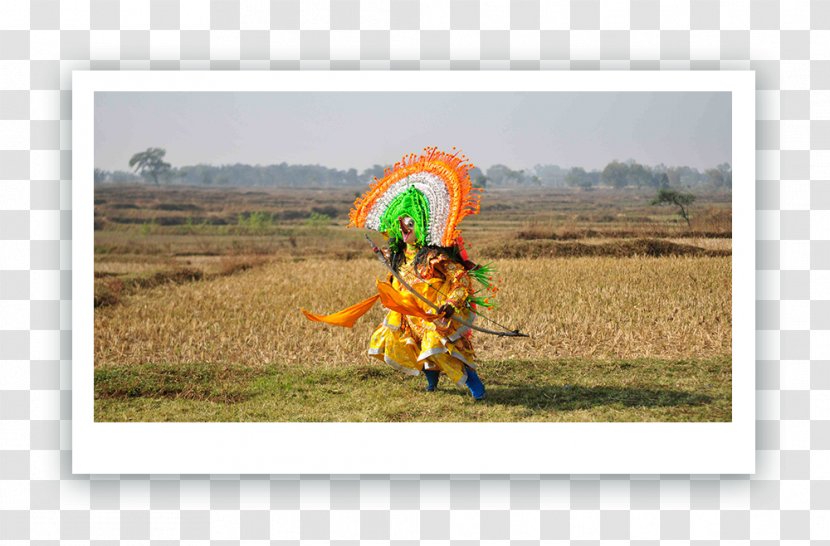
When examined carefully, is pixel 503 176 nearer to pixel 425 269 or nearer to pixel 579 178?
pixel 579 178

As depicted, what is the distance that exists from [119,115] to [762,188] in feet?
20.2

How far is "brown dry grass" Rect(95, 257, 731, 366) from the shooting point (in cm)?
1000

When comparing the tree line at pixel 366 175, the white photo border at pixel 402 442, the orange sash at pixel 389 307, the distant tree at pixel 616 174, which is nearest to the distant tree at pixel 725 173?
the tree line at pixel 366 175

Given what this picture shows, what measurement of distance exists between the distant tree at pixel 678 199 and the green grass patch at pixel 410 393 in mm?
4455

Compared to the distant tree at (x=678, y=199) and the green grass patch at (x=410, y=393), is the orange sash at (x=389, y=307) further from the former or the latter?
the distant tree at (x=678, y=199)

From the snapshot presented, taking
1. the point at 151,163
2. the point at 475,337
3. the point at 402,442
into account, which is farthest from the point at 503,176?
the point at 402,442

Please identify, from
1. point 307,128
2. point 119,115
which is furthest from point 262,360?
point 307,128

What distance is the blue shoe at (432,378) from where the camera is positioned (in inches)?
333

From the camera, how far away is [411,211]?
785cm

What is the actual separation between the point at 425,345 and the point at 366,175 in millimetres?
11239

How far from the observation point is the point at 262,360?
981 centimetres

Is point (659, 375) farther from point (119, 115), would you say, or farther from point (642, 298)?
point (119, 115)

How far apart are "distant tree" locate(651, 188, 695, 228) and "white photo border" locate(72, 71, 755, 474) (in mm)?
6522

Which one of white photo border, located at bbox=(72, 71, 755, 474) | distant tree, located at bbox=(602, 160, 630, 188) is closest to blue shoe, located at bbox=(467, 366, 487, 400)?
white photo border, located at bbox=(72, 71, 755, 474)
